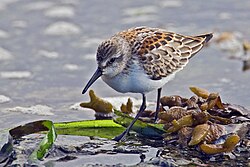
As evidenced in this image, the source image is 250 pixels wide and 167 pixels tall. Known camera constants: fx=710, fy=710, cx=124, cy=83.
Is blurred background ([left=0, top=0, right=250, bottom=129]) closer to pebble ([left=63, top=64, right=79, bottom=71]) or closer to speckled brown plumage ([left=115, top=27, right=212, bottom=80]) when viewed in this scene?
pebble ([left=63, top=64, right=79, bottom=71])

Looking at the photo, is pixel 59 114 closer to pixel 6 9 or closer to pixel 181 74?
pixel 181 74

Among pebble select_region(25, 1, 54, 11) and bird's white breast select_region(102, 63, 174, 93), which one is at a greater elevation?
pebble select_region(25, 1, 54, 11)

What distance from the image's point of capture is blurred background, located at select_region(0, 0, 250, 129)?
6.32m

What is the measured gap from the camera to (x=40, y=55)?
739 centimetres

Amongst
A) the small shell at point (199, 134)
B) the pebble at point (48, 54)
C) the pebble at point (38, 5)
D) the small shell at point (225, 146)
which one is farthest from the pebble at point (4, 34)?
the small shell at point (225, 146)

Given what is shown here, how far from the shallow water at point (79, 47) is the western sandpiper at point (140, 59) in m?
0.66

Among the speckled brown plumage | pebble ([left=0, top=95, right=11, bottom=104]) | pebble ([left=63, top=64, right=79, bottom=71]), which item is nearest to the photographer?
the speckled brown plumage

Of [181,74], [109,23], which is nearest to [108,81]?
[181,74]

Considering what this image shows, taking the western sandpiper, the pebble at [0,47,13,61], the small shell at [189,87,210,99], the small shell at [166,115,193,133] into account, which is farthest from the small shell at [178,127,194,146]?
the pebble at [0,47,13,61]

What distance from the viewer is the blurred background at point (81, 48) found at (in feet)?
20.7

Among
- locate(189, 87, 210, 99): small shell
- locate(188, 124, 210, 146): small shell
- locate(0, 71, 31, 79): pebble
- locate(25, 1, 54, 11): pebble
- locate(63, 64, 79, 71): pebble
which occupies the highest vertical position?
locate(25, 1, 54, 11): pebble

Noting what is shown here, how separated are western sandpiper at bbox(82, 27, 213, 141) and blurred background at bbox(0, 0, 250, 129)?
66cm

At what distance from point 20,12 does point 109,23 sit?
1.07 meters

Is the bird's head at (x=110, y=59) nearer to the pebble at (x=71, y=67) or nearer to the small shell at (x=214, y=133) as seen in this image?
the small shell at (x=214, y=133)
